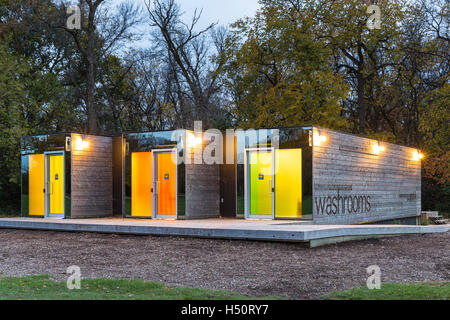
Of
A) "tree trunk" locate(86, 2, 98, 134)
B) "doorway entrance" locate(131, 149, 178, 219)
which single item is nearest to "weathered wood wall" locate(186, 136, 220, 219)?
"doorway entrance" locate(131, 149, 178, 219)

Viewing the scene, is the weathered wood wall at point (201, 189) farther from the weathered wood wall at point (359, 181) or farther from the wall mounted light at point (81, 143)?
the wall mounted light at point (81, 143)

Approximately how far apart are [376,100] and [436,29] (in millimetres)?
4606

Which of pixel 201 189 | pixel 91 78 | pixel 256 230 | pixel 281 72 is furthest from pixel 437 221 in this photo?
pixel 91 78

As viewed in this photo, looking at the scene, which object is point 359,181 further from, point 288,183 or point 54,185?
point 54,185

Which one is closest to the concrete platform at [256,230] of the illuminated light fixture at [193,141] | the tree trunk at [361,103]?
the illuminated light fixture at [193,141]

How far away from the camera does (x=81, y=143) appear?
1541 centimetres

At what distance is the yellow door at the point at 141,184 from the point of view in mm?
14820

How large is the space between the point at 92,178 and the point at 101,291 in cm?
1017

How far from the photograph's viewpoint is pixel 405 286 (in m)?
6.07

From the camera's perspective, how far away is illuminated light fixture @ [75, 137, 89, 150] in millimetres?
15273

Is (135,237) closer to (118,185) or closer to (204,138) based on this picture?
(204,138)

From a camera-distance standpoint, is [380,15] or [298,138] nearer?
[298,138]

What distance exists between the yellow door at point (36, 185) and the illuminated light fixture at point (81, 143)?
1290 millimetres
